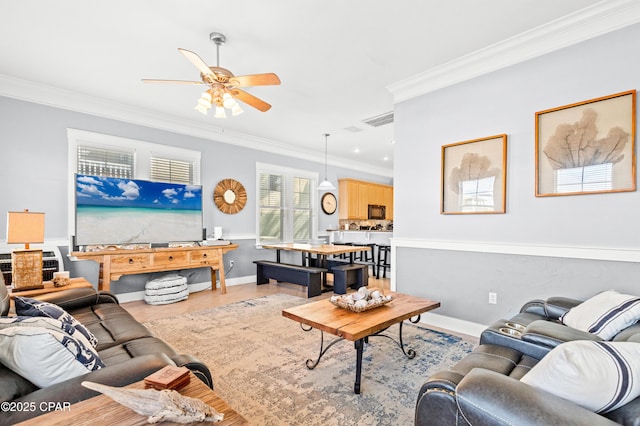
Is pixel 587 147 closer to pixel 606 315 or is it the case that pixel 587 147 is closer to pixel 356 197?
pixel 606 315

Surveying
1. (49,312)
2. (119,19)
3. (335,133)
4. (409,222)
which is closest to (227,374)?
(49,312)

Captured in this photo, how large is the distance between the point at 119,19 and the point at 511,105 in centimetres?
360

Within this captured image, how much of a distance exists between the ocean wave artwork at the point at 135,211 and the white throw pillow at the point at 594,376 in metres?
4.90

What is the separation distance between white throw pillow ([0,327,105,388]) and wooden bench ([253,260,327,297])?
3712mm

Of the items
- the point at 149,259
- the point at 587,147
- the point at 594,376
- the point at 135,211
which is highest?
the point at 587,147

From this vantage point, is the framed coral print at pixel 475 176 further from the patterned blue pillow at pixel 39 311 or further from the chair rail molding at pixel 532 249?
the patterned blue pillow at pixel 39 311

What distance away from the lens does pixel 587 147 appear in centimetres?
253

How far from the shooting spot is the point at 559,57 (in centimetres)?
272

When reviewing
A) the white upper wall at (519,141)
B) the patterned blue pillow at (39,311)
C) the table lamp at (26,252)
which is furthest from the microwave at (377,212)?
the patterned blue pillow at (39,311)

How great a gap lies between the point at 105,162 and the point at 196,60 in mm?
3043

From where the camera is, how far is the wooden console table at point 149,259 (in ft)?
13.0

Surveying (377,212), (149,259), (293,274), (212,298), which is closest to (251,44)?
(149,259)

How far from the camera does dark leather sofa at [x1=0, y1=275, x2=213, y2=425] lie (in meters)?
1.07

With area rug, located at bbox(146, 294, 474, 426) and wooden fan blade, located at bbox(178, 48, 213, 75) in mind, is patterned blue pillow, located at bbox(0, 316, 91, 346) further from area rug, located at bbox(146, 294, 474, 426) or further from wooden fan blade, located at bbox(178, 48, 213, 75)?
wooden fan blade, located at bbox(178, 48, 213, 75)
